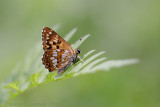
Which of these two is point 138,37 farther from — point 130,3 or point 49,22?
point 49,22

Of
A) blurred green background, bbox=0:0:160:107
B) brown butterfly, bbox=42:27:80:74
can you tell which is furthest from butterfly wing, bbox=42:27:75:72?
blurred green background, bbox=0:0:160:107

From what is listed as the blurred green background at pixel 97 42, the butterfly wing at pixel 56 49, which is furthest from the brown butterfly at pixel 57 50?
the blurred green background at pixel 97 42

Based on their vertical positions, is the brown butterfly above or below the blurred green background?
below

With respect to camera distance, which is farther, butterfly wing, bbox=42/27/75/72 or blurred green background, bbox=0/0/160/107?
blurred green background, bbox=0/0/160/107

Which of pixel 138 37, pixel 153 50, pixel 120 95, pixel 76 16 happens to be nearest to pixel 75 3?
pixel 76 16

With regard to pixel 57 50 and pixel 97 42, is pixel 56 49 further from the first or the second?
pixel 97 42

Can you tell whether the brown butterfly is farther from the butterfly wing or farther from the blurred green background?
the blurred green background
